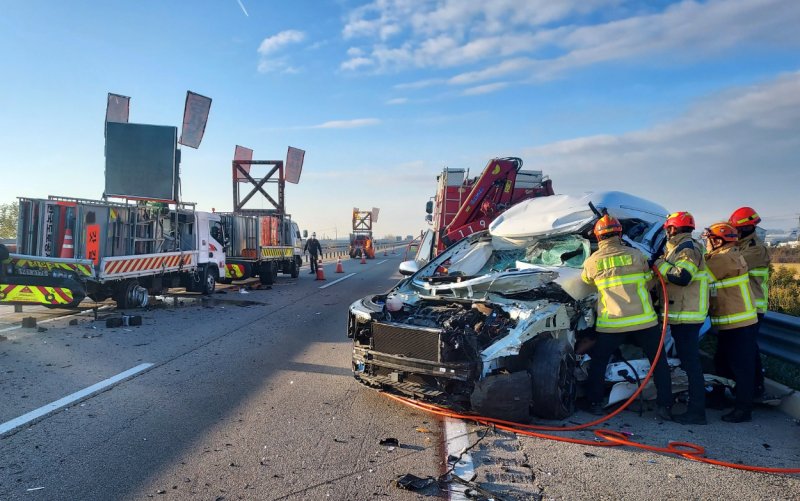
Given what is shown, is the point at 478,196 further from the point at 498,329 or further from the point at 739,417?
the point at 739,417

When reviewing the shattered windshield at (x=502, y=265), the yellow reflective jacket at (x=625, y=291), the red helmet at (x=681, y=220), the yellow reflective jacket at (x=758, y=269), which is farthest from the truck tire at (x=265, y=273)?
the yellow reflective jacket at (x=758, y=269)

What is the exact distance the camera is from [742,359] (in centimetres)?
502

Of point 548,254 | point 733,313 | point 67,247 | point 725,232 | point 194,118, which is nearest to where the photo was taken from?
point 733,313

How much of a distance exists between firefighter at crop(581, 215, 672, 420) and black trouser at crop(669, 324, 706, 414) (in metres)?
0.18

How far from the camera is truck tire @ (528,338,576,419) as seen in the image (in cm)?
467

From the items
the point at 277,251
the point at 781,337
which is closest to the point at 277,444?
the point at 781,337

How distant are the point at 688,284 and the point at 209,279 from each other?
12.4m

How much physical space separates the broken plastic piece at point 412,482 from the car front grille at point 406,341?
47.2 inches

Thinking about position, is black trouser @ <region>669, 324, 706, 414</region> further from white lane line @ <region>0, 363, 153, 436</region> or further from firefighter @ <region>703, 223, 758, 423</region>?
white lane line @ <region>0, 363, 153, 436</region>

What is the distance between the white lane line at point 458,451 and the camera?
11.3 feet

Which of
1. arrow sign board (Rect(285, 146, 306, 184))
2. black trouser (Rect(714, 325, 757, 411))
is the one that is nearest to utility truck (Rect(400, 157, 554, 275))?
black trouser (Rect(714, 325, 757, 411))

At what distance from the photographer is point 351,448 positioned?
413 cm

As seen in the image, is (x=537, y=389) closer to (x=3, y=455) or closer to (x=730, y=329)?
(x=730, y=329)

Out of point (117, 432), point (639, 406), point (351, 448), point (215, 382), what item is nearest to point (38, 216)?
point (215, 382)
